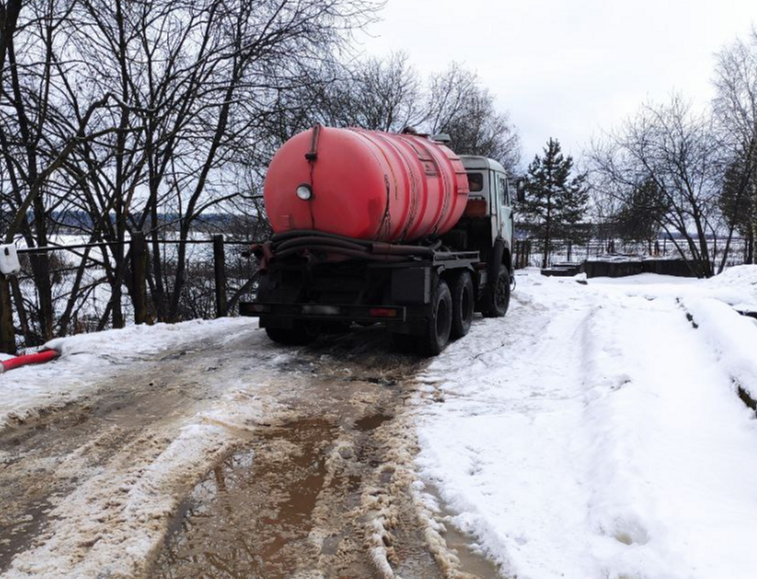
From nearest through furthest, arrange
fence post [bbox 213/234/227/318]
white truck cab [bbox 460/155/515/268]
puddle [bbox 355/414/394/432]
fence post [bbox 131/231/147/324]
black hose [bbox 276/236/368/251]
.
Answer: puddle [bbox 355/414/394/432], black hose [bbox 276/236/368/251], fence post [bbox 131/231/147/324], fence post [bbox 213/234/227/318], white truck cab [bbox 460/155/515/268]

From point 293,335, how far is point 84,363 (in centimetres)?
269

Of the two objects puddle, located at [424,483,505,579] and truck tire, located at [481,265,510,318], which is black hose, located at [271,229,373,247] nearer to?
puddle, located at [424,483,505,579]

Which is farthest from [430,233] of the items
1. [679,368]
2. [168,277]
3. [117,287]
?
[168,277]

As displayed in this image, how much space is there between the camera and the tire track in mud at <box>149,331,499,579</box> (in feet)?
9.36

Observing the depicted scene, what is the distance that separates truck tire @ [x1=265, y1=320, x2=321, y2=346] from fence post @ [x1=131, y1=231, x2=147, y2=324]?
8.91ft

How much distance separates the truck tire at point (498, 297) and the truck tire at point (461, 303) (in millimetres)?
1597

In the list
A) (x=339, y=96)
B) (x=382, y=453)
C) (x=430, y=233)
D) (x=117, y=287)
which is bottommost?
(x=382, y=453)

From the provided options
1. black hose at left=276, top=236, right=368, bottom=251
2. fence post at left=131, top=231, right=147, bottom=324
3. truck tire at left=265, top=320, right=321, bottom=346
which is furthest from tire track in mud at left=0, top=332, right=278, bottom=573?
fence post at left=131, top=231, right=147, bottom=324

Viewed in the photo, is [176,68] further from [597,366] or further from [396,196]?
[597,366]

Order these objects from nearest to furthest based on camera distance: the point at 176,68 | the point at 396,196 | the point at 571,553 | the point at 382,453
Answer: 1. the point at 571,553
2. the point at 382,453
3. the point at 396,196
4. the point at 176,68

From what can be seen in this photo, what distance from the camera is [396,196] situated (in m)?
7.20

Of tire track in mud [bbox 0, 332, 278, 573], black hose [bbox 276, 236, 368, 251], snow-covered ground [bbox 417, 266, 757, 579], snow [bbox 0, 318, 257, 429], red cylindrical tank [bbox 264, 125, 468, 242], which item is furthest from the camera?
black hose [bbox 276, 236, 368, 251]

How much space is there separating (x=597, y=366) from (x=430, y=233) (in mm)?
3497

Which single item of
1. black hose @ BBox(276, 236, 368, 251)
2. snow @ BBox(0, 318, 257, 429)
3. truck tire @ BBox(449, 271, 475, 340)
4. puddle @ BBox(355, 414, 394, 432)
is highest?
black hose @ BBox(276, 236, 368, 251)
